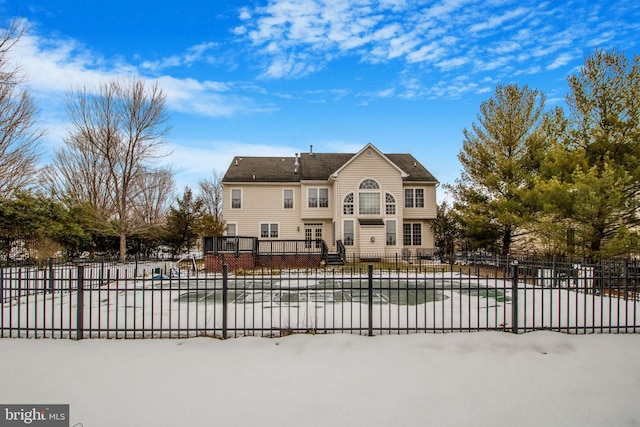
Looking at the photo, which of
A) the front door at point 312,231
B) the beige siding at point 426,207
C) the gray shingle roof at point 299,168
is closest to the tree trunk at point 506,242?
the beige siding at point 426,207

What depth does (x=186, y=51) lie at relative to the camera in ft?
49.5

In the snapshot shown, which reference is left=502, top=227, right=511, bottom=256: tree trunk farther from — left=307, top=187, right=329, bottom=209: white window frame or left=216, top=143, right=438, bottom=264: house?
left=307, top=187, right=329, bottom=209: white window frame

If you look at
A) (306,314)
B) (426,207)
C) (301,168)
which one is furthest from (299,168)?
(306,314)

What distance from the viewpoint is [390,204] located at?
29.7 m

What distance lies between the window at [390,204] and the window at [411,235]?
305 cm

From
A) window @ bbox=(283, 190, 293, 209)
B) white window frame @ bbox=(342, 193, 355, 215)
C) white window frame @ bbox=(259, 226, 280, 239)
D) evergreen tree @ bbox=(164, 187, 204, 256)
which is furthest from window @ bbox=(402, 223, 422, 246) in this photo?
evergreen tree @ bbox=(164, 187, 204, 256)

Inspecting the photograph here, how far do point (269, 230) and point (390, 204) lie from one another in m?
10.2

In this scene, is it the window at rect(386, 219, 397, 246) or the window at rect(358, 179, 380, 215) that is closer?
the window at rect(358, 179, 380, 215)

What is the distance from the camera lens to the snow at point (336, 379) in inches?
183

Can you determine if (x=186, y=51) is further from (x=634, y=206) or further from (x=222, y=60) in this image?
(x=634, y=206)

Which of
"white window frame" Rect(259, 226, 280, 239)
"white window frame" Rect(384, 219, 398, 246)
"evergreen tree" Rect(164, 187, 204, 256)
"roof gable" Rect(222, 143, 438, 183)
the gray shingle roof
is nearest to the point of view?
"white window frame" Rect(384, 219, 398, 246)

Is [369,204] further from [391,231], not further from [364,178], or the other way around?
[391,231]

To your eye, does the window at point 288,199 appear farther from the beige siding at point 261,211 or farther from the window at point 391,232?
the window at point 391,232

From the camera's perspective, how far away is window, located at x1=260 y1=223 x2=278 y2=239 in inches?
1238
